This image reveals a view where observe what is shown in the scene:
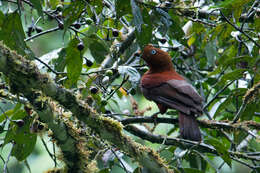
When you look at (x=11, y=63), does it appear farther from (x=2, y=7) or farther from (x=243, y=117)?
(x=243, y=117)

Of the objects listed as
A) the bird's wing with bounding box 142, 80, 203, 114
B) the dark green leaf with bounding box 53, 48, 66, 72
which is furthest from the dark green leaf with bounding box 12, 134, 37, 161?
the bird's wing with bounding box 142, 80, 203, 114

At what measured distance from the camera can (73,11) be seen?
8.97ft

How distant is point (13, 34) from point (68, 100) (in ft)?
2.02

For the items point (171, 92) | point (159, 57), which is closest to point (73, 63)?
point (171, 92)

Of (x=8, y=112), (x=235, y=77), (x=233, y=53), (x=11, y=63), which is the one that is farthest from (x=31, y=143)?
(x=233, y=53)

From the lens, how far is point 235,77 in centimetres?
372

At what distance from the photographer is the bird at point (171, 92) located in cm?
412

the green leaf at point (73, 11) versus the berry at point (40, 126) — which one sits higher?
the green leaf at point (73, 11)

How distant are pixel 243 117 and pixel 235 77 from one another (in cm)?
44

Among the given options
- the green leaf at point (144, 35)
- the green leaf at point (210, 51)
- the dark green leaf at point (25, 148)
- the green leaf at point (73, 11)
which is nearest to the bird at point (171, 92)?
the green leaf at point (210, 51)

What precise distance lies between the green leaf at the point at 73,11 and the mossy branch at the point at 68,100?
51cm

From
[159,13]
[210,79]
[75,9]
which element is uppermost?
[75,9]

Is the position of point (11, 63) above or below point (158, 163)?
above

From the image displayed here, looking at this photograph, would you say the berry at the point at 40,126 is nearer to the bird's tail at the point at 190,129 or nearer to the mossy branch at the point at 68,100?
the mossy branch at the point at 68,100
